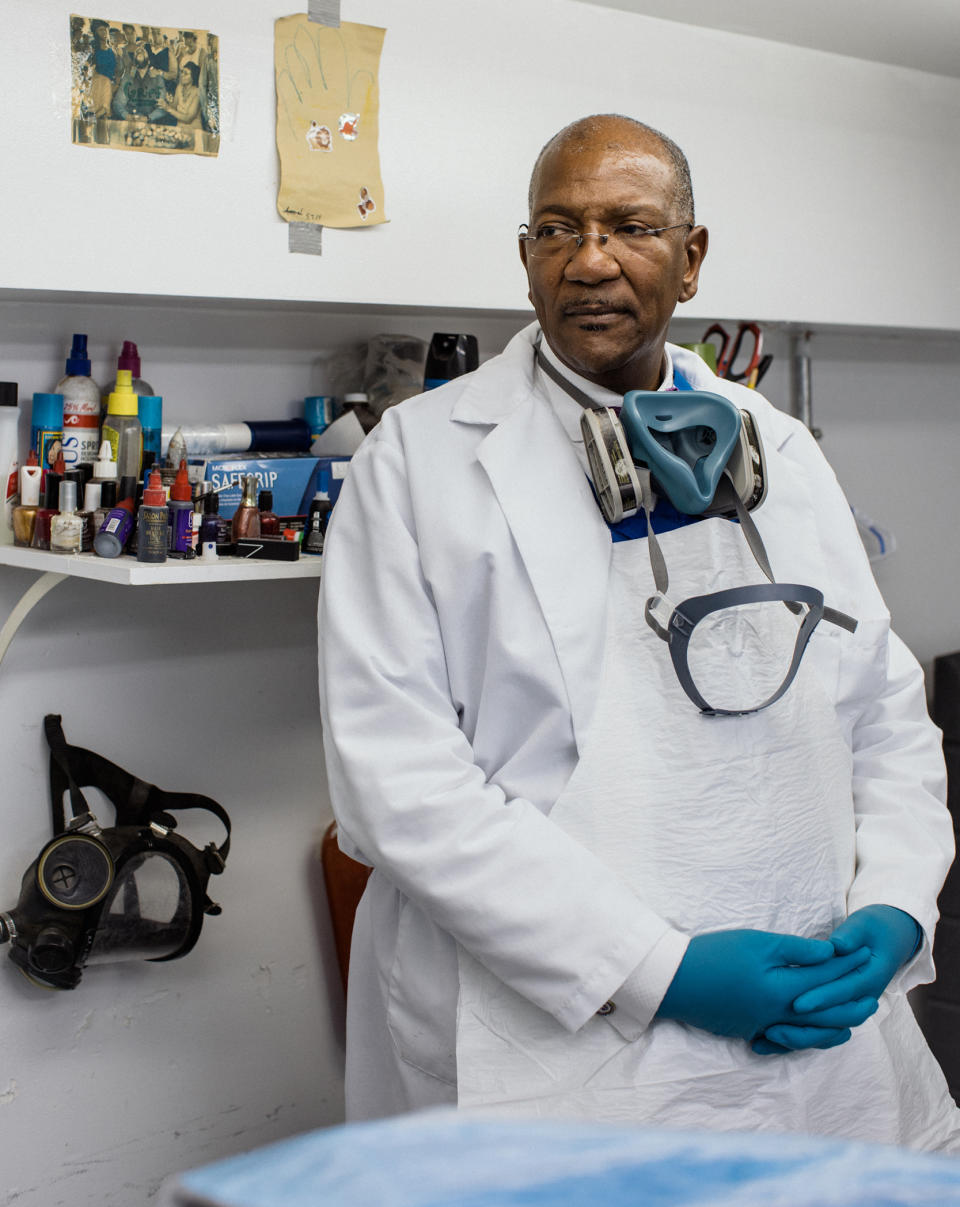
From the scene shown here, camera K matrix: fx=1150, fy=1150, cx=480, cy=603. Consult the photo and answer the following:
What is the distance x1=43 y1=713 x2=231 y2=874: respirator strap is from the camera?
64.2 inches

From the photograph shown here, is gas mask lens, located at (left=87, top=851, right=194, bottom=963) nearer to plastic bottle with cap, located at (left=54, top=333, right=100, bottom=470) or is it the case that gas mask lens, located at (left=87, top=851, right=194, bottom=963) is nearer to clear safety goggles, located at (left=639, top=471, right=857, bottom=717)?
plastic bottle with cap, located at (left=54, top=333, right=100, bottom=470)

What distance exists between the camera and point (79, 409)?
1.53 metres

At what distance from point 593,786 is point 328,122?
972 millimetres

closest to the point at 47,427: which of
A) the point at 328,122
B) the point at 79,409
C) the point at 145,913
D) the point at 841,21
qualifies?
the point at 79,409

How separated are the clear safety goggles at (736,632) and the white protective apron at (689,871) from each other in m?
0.01

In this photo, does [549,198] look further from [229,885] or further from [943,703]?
[943,703]

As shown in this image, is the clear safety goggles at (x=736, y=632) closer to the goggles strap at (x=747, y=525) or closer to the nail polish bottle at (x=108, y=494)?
the goggles strap at (x=747, y=525)

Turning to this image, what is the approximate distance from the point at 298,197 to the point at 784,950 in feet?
3.63

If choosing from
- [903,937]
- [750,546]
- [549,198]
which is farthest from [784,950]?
[549,198]

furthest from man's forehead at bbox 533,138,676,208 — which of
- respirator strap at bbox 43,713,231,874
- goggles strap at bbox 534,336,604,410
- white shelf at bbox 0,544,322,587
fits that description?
respirator strap at bbox 43,713,231,874

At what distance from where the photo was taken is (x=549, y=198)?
4.23ft

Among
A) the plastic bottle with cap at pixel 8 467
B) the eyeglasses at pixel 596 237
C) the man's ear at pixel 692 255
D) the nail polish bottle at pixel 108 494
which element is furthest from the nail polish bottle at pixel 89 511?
the man's ear at pixel 692 255

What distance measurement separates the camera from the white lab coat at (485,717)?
1.11 meters

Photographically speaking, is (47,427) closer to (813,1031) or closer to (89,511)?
(89,511)
